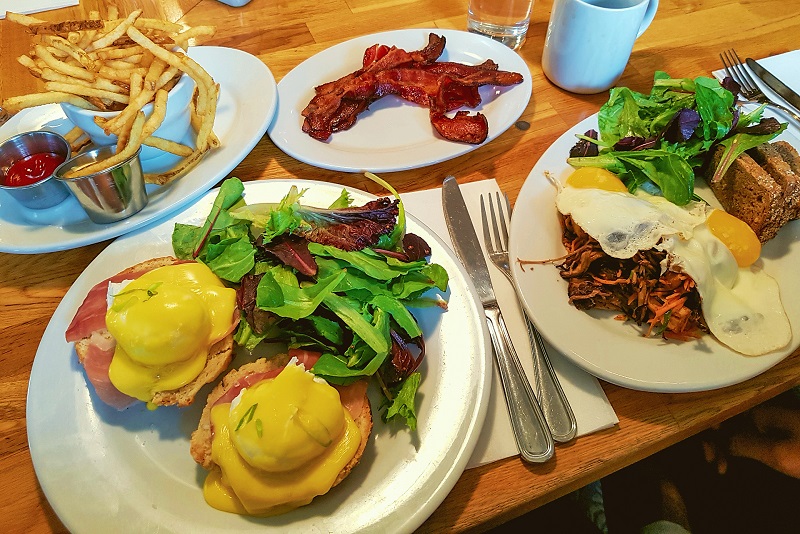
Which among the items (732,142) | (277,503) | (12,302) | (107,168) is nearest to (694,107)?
(732,142)

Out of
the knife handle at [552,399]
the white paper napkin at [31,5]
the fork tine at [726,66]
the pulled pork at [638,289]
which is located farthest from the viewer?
the white paper napkin at [31,5]

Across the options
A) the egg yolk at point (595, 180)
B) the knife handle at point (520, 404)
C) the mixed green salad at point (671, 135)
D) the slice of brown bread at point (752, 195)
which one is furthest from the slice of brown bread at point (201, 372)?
the slice of brown bread at point (752, 195)

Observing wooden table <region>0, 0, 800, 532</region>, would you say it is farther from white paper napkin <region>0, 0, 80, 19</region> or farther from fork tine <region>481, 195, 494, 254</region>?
fork tine <region>481, 195, 494, 254</region>

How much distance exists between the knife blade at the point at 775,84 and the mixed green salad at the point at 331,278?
1636 mm

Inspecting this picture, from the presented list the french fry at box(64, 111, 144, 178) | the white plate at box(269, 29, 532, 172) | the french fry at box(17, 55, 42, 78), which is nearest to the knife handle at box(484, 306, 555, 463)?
the white plate at box(269, 29, 532, 172)

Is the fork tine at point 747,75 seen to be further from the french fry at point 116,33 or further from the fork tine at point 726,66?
the french fry at point 116,33

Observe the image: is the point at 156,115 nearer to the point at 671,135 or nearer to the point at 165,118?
the point at 165,118

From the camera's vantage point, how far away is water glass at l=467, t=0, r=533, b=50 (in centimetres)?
227

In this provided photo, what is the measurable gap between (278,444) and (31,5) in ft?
8.74

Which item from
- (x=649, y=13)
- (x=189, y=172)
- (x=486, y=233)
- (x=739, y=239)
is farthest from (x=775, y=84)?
(x=189, y=172)

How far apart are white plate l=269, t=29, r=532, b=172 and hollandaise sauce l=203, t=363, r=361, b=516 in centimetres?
90

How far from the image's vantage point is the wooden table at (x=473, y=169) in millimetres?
1190

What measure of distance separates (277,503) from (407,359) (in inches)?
16.5

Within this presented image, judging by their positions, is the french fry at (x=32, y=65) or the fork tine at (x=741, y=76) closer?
the french fry at (x=32, y=65)
